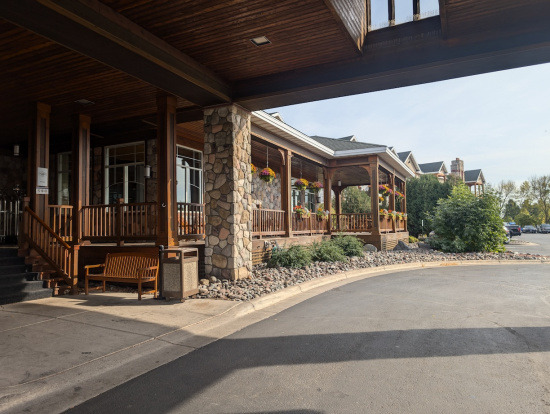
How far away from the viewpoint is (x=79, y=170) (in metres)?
10.0

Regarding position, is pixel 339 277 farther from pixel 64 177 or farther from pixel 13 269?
pixel 64 177

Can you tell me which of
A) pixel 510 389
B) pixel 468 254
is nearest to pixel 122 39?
pixel 510 389

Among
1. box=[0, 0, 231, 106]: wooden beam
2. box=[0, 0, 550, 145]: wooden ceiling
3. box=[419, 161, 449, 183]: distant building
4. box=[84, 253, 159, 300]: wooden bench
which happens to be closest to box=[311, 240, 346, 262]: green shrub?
box=[0, 0, 550, 145]: wooden ceiling

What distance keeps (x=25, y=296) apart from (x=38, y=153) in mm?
3603

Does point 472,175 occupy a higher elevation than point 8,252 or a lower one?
higher

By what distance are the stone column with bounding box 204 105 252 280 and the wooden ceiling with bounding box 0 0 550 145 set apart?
1.77ft

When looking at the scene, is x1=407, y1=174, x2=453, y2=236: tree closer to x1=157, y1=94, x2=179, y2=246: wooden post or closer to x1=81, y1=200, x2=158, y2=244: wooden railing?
x1=81, y1=200, x2=158, y2=244: wooden railing

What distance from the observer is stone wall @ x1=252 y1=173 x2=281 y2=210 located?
1778 cm

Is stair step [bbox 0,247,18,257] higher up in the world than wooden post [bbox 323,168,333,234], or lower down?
lower down

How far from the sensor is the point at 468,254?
1486 centimetres

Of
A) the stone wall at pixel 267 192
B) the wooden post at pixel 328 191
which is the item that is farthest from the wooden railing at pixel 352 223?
the stone wall at pixel 267 192

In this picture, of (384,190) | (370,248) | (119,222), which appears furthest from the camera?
(384,190)

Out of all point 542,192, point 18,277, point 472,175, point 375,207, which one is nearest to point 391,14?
point 18,277

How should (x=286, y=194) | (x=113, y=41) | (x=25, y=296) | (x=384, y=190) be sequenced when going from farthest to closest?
1. (x=384, y=190)
2. (x=286, y=194)
3. (x=25, y=296)
4. (x=113, y=41)
